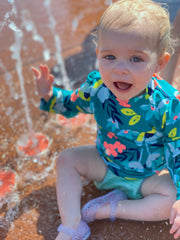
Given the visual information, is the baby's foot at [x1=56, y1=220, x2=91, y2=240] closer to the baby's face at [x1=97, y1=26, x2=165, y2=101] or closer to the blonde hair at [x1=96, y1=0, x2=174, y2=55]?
the baby's face at [x1=97, y1=26, x2=165, y2=101]

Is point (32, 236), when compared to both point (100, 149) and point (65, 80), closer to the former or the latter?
point (100, 149)

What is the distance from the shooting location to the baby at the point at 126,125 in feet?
3.63

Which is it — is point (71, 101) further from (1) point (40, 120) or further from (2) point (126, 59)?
(1) point (40, 120)

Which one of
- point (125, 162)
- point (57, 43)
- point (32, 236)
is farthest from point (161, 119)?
point (57, 43)

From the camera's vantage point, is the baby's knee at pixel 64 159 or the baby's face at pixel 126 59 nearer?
the baby's face at pixel 126 59

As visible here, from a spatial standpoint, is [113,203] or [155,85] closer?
[155,85]

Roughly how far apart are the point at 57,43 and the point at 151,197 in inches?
64.9

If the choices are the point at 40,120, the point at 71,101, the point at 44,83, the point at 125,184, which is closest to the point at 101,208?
the point at 125,184

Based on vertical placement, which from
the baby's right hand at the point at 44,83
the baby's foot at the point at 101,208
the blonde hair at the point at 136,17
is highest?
the blonde hair at the point at 136,17

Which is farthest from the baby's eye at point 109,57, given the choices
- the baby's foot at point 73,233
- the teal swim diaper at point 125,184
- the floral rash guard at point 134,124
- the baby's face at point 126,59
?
→ the baby's foot at point 73,233

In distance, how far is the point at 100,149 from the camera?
149cm

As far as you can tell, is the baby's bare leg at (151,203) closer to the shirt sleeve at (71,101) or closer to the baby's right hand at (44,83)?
the shirt sleeve at (71,101)

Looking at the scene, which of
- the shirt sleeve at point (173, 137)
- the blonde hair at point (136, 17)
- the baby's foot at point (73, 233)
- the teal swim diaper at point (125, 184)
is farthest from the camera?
the teal swim diaper at point (125, 184)

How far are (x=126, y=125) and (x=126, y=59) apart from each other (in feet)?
0.97
